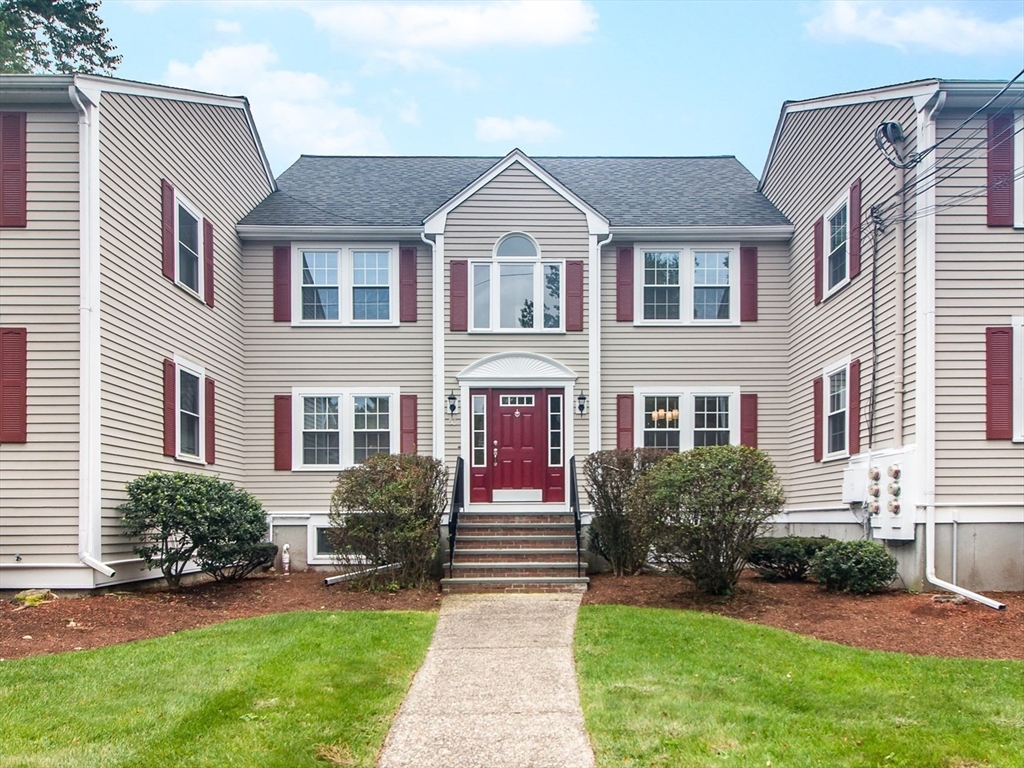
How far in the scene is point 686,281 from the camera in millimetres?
15844

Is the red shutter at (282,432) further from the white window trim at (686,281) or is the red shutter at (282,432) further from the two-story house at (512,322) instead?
the white window trim at (686,281)

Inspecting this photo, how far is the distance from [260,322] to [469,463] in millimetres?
4309

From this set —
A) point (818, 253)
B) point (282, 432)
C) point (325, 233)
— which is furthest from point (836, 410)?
point (282, 432)

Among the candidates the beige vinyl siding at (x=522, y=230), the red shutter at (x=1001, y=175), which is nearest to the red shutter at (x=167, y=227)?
the beige vinyl siding at (x=522, y=230)

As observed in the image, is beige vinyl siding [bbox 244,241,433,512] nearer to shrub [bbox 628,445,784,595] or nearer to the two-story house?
the two-story house

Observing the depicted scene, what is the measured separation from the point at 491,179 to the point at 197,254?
15.8ft

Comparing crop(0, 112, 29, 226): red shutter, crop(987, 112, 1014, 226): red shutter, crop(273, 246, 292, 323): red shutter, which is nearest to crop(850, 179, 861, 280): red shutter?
crop(987, 112, 1014, 226): red shutter

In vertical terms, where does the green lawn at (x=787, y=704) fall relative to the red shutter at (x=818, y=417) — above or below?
below

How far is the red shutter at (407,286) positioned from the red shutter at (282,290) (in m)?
1.85

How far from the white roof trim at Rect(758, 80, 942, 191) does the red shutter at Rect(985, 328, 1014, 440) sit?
289cm

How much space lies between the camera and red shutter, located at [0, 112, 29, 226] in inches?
419

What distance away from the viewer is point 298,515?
50.4 ft

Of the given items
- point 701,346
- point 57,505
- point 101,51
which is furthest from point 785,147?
point 101,51

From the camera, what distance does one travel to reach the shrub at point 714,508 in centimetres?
1009
